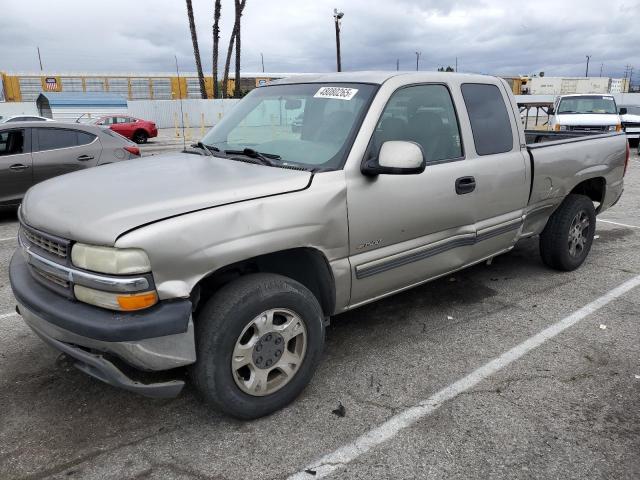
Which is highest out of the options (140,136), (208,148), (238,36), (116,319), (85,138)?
(238,36)

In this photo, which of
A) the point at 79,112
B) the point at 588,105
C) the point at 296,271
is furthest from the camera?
the point at 79,112

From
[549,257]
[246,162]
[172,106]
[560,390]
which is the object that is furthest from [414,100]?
[172,106]

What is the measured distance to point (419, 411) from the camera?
2840 mm

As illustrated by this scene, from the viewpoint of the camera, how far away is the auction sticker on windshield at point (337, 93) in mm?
3291

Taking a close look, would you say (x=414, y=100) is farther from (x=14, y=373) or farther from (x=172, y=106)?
(x=172, y=106)

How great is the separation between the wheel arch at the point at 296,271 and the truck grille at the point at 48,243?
2.18ft

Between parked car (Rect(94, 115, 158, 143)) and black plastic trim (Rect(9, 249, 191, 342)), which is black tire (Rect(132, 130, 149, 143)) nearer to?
parked car (Rect(94, 115, 158, 143))

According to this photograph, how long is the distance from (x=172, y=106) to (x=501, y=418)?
34404 millimetres

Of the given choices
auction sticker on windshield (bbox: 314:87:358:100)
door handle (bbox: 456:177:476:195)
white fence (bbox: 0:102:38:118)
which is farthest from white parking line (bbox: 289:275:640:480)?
white fence (bbox: 0:102:38:118)

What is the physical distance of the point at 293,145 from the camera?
322 centimetres

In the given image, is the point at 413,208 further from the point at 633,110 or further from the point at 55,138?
the point at 633,110

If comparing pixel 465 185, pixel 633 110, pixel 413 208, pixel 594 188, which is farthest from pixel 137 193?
pixel 633 110

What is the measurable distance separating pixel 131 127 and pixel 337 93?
23833 millimetres

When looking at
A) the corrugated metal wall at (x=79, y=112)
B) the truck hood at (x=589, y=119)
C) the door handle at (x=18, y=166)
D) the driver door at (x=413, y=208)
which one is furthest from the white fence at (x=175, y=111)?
the driver door at (x=413, y=208)
